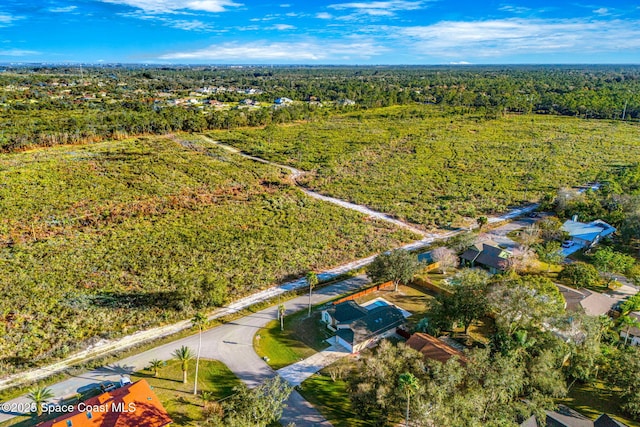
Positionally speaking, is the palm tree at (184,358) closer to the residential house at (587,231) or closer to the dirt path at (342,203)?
the dirt path at (342,203)

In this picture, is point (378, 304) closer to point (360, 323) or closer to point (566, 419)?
point (360, 323)

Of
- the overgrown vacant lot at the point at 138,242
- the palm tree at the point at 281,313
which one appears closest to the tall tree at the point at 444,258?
the overgrown vacant lot at the point at 138,242

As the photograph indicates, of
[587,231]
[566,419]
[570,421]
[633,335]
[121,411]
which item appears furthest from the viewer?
[587,231]

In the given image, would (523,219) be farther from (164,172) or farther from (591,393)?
(164,172)

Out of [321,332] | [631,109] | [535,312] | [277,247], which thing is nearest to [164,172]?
[277,247]

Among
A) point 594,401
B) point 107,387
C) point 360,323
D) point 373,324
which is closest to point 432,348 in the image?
point 373,324

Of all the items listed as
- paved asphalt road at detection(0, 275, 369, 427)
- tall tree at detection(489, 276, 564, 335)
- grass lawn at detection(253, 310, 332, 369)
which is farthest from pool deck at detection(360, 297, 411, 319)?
tall tree at detection(489, 276, 564, 335)

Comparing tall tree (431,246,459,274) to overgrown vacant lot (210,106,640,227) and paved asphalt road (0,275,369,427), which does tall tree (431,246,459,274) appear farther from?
paved asphalt road (0,275,369,427)
